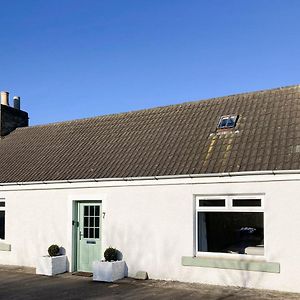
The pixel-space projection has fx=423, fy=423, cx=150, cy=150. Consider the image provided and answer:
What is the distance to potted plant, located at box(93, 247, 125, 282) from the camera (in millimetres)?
11859

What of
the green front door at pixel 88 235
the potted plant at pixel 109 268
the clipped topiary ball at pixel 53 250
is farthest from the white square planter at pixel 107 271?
the clipped topiary ball at pixel 53 250

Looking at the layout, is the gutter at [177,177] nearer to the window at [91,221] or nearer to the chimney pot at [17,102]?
the window at [91,221]

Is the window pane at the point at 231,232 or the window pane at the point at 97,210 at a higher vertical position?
the window pane at the point at 97,210

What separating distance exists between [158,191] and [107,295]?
128 inches

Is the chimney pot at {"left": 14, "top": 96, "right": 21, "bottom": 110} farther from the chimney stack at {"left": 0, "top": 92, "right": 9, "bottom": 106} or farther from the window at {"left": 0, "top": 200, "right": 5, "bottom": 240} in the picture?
the window at {"left": 0, "top": 200, "right": 5, "bottom": 240}

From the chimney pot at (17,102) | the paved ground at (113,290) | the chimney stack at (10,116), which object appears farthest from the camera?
the chimney pot at (17,102)

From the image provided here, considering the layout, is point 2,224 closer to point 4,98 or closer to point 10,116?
point 10,116

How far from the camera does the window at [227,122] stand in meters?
13.0

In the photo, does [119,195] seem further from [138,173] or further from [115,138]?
[115,138]

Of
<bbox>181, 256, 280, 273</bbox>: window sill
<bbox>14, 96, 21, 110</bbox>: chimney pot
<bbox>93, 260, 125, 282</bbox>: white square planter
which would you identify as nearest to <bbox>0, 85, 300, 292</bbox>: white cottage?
<bbox>181, 256, 280, 273</bbox>: window sill

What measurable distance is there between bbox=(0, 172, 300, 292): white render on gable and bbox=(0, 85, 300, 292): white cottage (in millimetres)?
29

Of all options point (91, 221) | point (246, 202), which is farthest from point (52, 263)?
point (246, 202)

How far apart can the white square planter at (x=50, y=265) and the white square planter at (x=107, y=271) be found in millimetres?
→ 1686

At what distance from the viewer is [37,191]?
47.5 feet
